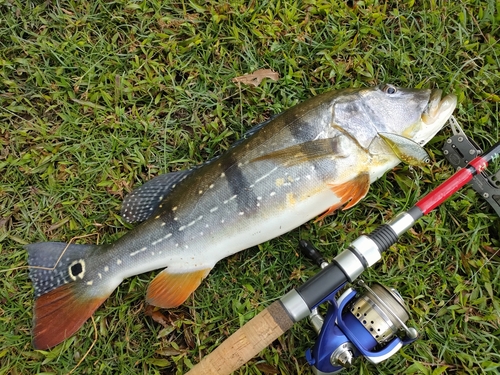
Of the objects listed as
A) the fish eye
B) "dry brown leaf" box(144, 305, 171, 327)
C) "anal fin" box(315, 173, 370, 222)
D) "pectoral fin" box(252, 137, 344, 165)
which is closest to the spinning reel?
"anal fin" box(315, 173, 370, 222)

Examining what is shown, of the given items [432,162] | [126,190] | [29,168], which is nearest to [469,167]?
[432,162]

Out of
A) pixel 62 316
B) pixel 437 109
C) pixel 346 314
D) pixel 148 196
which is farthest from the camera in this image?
pixel 148 196

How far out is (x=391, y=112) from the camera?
2949mm

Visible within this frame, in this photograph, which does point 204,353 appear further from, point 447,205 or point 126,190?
point 447,205

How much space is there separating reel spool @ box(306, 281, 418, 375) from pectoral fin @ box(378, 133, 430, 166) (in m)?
0.93

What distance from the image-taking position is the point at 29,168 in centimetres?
348

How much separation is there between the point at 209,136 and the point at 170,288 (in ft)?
4.11

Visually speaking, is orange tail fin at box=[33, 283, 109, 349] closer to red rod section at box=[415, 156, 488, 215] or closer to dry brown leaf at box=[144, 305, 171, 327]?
dry brown leaf at box=[144, 305, 171, 327]

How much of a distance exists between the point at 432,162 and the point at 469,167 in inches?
21.6

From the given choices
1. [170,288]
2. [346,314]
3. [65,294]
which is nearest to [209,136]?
[170,288]

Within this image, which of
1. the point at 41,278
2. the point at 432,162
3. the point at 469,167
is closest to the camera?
the point at 469,167

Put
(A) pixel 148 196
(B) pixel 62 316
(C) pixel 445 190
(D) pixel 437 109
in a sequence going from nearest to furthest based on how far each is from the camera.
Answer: (C) pixel 445 190 < (D) pixel 437 109 < (B) pixel 62 316 < (A) pixel 148 196

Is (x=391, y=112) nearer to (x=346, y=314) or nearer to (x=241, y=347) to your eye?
(x=346, y=314)

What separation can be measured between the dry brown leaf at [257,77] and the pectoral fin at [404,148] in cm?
109
